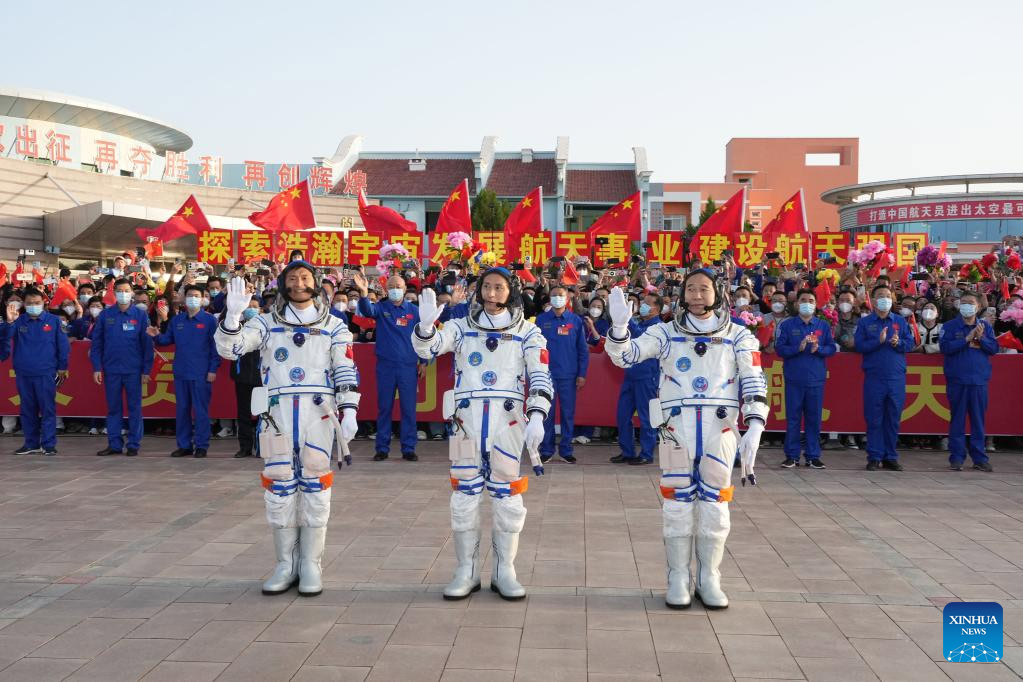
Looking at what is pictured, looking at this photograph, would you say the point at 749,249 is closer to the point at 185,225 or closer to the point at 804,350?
the point at 804,350

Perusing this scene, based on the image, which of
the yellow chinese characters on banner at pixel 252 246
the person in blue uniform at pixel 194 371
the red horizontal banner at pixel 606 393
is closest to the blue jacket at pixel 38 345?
the person in blue uniform at pixel 194 371

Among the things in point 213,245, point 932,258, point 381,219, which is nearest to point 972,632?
point 932,258

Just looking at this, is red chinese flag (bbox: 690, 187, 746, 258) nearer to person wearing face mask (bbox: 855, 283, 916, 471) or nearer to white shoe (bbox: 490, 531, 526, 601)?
person wearing face mask (bbox: 855, 283, 916, 471)

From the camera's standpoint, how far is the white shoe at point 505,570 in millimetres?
5141

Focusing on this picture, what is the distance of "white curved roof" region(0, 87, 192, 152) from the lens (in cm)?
3581

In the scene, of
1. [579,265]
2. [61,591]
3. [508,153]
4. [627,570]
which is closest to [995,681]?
[627,570]

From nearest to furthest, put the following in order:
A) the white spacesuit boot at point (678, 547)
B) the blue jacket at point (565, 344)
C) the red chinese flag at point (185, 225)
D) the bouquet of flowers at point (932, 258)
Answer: the white spacesuit boot at point (678, 547) < the blue jacket at point (565, 344) < the bouquet of flowers at point (932, 258) < the red chinese flag at point (185, 225)

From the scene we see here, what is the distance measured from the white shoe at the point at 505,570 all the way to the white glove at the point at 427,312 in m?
1.30

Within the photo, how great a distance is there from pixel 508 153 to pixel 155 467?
35.7m

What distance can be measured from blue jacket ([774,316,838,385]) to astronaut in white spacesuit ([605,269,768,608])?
16.1ft

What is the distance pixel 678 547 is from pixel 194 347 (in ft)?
23.7

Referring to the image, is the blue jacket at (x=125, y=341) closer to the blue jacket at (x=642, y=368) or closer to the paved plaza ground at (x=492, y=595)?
the paved plaza ground at (x=492, y=595)

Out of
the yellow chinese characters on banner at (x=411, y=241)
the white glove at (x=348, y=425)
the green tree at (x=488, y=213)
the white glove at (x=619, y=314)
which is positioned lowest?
the white glove at (x=348, y=425)

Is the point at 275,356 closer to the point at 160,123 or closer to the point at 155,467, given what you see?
the point at 155,467
